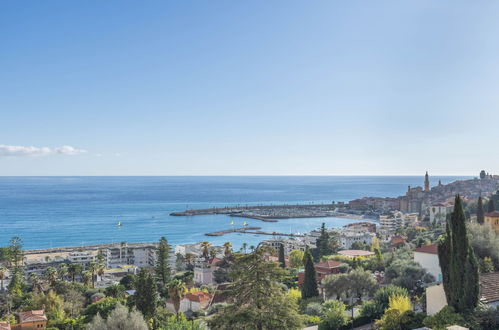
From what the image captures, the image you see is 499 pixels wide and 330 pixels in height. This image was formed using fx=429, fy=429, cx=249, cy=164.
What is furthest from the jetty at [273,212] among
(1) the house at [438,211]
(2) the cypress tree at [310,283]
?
(2) the cypress tree at [310,283]

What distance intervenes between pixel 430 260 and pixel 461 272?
13.5m

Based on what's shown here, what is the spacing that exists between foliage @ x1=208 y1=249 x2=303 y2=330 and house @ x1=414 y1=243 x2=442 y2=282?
17.2m

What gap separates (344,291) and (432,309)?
10997 mm

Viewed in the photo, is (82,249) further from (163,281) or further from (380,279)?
(380,279)

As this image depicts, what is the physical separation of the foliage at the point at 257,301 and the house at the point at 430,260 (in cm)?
1720

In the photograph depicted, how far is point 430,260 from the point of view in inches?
1070

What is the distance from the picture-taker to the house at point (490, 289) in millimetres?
14703

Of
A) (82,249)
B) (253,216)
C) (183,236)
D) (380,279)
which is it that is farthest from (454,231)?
(253,216)

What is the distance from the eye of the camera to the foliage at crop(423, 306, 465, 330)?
1332 centimetres

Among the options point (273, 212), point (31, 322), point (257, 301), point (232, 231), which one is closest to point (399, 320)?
point (257, 301)

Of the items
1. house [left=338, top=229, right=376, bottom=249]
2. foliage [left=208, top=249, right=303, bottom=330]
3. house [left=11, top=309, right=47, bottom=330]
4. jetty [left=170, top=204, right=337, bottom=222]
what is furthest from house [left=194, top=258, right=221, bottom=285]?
jetty [left=170, top=204, right=337, bottom=222]

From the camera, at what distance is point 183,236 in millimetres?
97375

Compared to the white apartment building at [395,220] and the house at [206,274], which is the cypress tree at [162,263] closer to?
the house at [206,274]

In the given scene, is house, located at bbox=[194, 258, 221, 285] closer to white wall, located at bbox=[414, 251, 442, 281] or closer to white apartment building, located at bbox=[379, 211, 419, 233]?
white wall, located at bbox=[414, 251, 442, 281]
